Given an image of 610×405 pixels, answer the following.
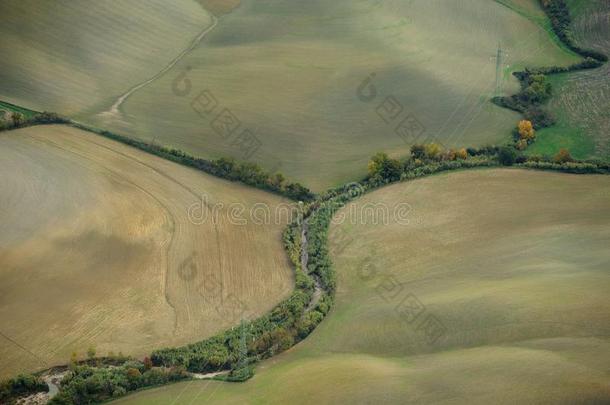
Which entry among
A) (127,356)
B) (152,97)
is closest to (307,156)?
(152,97)

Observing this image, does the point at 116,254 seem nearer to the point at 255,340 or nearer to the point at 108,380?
the point at 108,380

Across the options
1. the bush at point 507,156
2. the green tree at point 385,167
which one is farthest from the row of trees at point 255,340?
the bush at point 507,156

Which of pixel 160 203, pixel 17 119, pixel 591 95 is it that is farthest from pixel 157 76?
pixel 591 95

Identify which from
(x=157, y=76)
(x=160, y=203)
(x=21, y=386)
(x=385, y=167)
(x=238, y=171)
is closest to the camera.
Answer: (x=21, y=386)

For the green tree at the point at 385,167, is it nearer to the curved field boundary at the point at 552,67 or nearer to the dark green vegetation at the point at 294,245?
the dark green vegetation at the point at 294,245

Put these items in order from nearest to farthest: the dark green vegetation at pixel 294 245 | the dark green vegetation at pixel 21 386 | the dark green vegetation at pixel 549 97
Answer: the dark green vegetation at pixel 21 386
the dark green vegetation at pixel 294 245
the dark green vegetation at pixel 549 97

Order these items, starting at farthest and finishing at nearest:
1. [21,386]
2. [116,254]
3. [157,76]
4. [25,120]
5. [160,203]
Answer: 1. [157,76]
2. [25,120]
3. [160,203]
4. [116,254]
5. [21,386]

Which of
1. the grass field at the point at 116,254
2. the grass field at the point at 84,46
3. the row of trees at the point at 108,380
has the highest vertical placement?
the grass field at the point at 84,46


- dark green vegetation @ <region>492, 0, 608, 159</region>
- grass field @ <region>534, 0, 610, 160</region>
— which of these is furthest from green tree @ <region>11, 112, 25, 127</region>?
grass field @ <region>534, 0, 610, 160</region>
